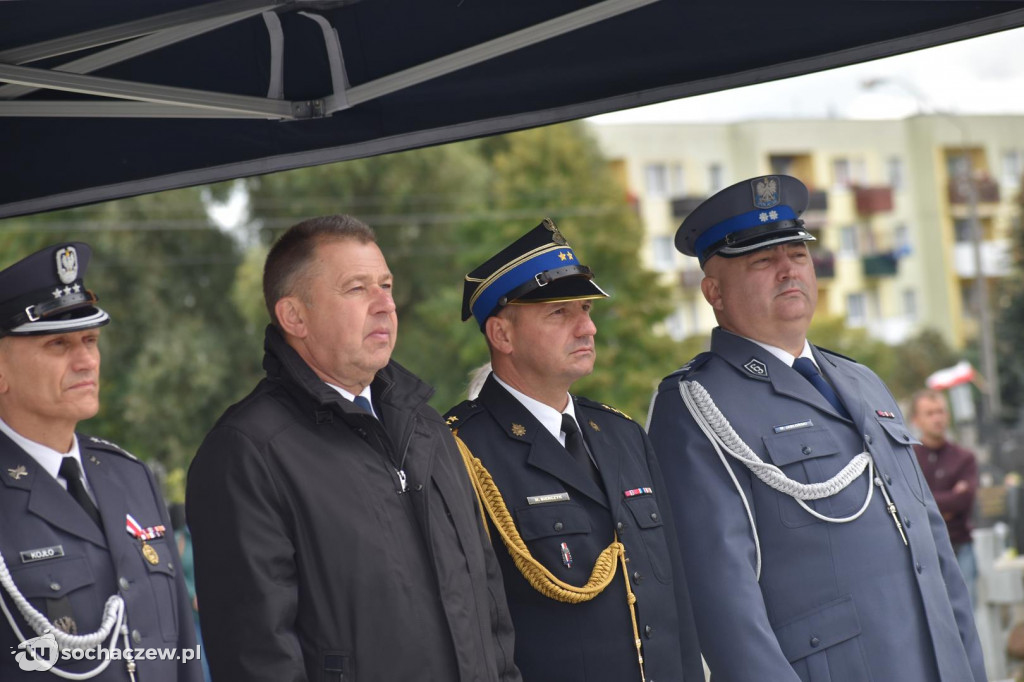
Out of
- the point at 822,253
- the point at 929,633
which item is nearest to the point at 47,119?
the point at 929,633

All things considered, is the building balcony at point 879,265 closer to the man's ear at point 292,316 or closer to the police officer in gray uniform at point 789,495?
the police officer in gray uniform at point 789,495

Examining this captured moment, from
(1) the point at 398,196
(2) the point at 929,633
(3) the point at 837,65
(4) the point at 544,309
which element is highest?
(1) the point at 398,196

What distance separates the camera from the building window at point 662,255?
6088cm

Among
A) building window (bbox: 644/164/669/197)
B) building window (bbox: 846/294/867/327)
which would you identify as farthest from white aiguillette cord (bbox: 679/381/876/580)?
building window (bbox: 846/294/867/327)

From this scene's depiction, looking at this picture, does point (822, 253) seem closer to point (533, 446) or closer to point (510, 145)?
point (510, 145)

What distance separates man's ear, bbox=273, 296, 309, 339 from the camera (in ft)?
12.1

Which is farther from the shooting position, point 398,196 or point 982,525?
point 398,196

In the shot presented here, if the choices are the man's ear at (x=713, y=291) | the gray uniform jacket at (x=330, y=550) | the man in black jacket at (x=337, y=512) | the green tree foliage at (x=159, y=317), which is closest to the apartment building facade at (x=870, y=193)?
the green tree foliage at (x=159, y=317)

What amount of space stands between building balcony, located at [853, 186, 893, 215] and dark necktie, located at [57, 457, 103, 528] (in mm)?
63284

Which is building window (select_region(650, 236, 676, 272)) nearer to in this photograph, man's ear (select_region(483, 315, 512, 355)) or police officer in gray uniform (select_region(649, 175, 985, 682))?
police officer in gray uniform (select_region(649, 175, 985, 682))

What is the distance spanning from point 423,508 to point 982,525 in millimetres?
18137

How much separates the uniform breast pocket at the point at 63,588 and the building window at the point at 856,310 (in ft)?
209

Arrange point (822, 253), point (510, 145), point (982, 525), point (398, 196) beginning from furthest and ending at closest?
point (822, 253) < point (510, 145) < point (398, 196) < point (982, 525)

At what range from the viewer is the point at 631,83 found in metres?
4.46
